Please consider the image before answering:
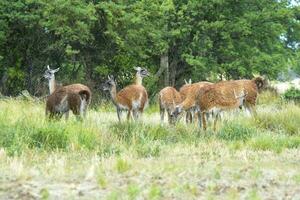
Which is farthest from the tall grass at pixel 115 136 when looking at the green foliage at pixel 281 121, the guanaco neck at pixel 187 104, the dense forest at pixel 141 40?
the dense forest at pixel 141 40

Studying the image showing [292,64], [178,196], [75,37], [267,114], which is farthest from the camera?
[292,64]

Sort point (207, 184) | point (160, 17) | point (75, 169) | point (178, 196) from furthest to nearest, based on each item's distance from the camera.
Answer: point (160, 17) < point (75, 169) < point (207, 184) < point (178, 196)

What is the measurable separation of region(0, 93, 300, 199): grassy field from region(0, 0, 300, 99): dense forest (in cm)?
1067

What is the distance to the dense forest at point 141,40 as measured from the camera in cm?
2553

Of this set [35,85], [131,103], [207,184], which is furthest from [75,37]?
[207,184]

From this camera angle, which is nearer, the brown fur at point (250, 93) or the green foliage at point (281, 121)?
the green foliage at point (281, 121)

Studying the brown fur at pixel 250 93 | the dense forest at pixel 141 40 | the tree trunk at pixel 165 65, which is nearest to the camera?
the brown fur at pixel 250 93

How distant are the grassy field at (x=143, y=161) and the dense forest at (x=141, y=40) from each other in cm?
1067

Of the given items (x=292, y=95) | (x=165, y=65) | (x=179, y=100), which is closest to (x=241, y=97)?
(x=179, y=100)

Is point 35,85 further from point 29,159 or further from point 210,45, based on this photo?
point 29,159

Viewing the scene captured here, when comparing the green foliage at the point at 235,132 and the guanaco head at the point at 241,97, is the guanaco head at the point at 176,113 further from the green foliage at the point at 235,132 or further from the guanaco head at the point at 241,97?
the green foliage at the point at 235,132

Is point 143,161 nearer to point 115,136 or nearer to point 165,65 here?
point 115,136

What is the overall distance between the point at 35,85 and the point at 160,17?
614 centimetres

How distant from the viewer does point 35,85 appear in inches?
1112
